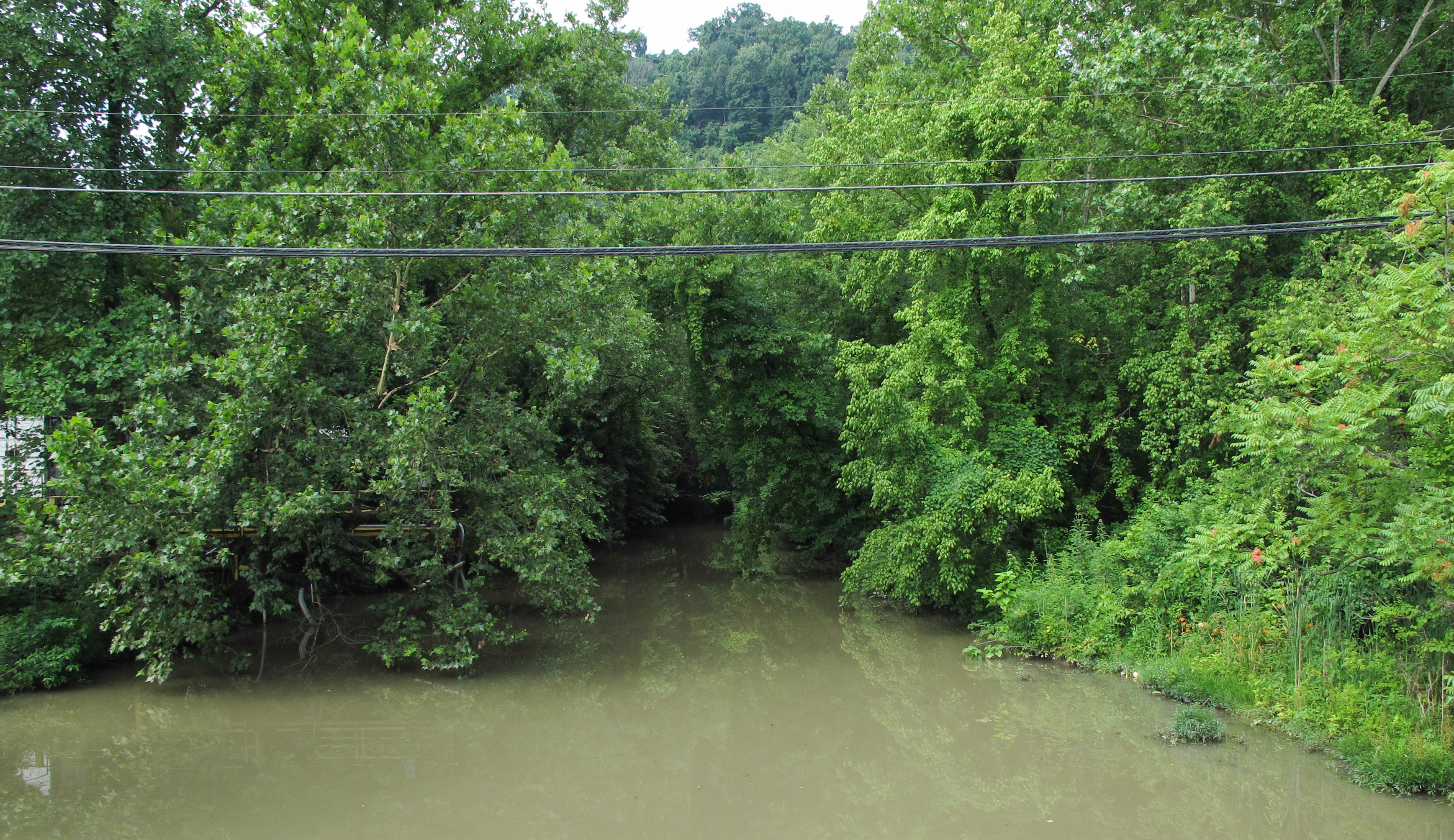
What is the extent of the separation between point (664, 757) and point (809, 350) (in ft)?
32.5

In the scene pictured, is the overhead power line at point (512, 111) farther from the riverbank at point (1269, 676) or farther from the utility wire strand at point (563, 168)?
the riverbank at point (1269, 676)

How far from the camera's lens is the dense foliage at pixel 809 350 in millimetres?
9836

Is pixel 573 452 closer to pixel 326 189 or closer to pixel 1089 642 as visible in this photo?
pixel 326 189

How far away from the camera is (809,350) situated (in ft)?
59.2

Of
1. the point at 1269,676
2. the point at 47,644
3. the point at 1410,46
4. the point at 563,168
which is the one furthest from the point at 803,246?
the point at 1410,46

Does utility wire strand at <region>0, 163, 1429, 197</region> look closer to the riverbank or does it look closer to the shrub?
the riverbank

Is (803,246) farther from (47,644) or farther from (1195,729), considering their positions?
(47,644)

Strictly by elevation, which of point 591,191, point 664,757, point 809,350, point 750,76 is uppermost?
point 750,76

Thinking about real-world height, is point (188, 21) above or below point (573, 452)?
above

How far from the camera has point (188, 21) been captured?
13617 millimetres

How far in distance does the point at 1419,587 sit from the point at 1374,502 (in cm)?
152

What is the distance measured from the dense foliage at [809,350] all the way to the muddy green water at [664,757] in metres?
0.73

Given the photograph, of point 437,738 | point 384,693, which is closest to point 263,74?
point 384,693

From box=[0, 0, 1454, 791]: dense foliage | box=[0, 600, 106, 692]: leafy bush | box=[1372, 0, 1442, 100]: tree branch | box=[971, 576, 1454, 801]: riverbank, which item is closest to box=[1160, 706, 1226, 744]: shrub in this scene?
box=[971, 576, 1454, 801]: riverbank
